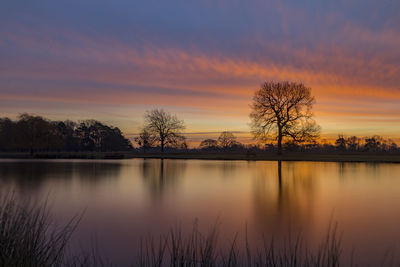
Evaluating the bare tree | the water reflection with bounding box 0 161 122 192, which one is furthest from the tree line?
the water reflection with bounding box 0 161 122 192

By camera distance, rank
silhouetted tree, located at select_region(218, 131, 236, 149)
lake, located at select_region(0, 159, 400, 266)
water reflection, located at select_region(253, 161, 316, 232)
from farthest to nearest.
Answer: silhouetted tree, located at select_region(218, 131, 236, 149)
water reflection, located at select_region(253, 161, 316, 232)
lake, located at select_region(0, 159, 400, 266)

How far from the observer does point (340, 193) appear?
14.3 meters

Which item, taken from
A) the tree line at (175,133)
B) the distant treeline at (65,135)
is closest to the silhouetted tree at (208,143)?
the tree line at (175,133)

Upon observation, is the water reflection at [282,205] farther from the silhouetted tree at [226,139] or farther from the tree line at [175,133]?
the silhouetted tree at [226,139]

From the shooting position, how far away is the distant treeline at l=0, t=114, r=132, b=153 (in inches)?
2356

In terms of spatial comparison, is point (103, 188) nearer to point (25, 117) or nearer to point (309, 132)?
point (309, 132)

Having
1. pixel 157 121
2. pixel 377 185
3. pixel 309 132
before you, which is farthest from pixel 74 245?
pixel 157 121

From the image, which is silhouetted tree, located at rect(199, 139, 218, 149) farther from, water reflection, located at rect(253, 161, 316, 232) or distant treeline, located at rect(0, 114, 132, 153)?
water reflection, located at rect(253, 161, 316, 232)

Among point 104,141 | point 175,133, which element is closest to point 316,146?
point 175,133

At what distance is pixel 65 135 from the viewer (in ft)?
324

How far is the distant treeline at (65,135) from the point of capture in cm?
5984

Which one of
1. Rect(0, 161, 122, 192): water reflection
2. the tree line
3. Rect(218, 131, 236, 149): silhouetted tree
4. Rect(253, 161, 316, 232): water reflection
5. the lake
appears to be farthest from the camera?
Rect(218, 131, 236, 149): silhouetted tree

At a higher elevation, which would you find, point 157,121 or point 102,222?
point 157,121

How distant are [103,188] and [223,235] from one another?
9849mm
